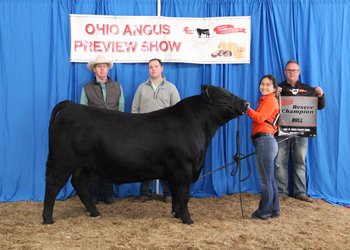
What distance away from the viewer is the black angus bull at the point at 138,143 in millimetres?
2971

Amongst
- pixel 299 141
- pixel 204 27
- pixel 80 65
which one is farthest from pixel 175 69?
pixel 299 141

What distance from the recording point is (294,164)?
4.31 m

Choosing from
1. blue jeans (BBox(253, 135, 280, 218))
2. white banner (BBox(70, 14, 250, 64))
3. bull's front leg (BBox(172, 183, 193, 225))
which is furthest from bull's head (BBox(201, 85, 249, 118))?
white banner (BBox(70, 14, 250, 64))

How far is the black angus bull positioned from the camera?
297cm

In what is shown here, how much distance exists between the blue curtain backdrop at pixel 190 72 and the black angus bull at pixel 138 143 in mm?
1344

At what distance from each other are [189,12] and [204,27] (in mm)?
341

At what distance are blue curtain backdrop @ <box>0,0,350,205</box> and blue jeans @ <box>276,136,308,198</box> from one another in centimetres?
20

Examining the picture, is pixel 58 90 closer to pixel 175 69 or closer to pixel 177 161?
pixel 175 69

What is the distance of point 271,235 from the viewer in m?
2.71

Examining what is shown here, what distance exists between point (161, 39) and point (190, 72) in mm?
678

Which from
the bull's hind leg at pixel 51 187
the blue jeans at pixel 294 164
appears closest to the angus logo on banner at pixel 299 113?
the blue jeans at pixel 294 164

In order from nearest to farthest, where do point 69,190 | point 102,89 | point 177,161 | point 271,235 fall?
1. point 271,235
2. point 177,161
3. point 102,89
4. point 69,190


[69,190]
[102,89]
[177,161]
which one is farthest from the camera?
[69,190]

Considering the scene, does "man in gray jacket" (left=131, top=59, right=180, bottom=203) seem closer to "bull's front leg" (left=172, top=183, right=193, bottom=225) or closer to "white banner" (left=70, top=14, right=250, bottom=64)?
"white banner" (left=70, top=14, right=250, bottom=64)
